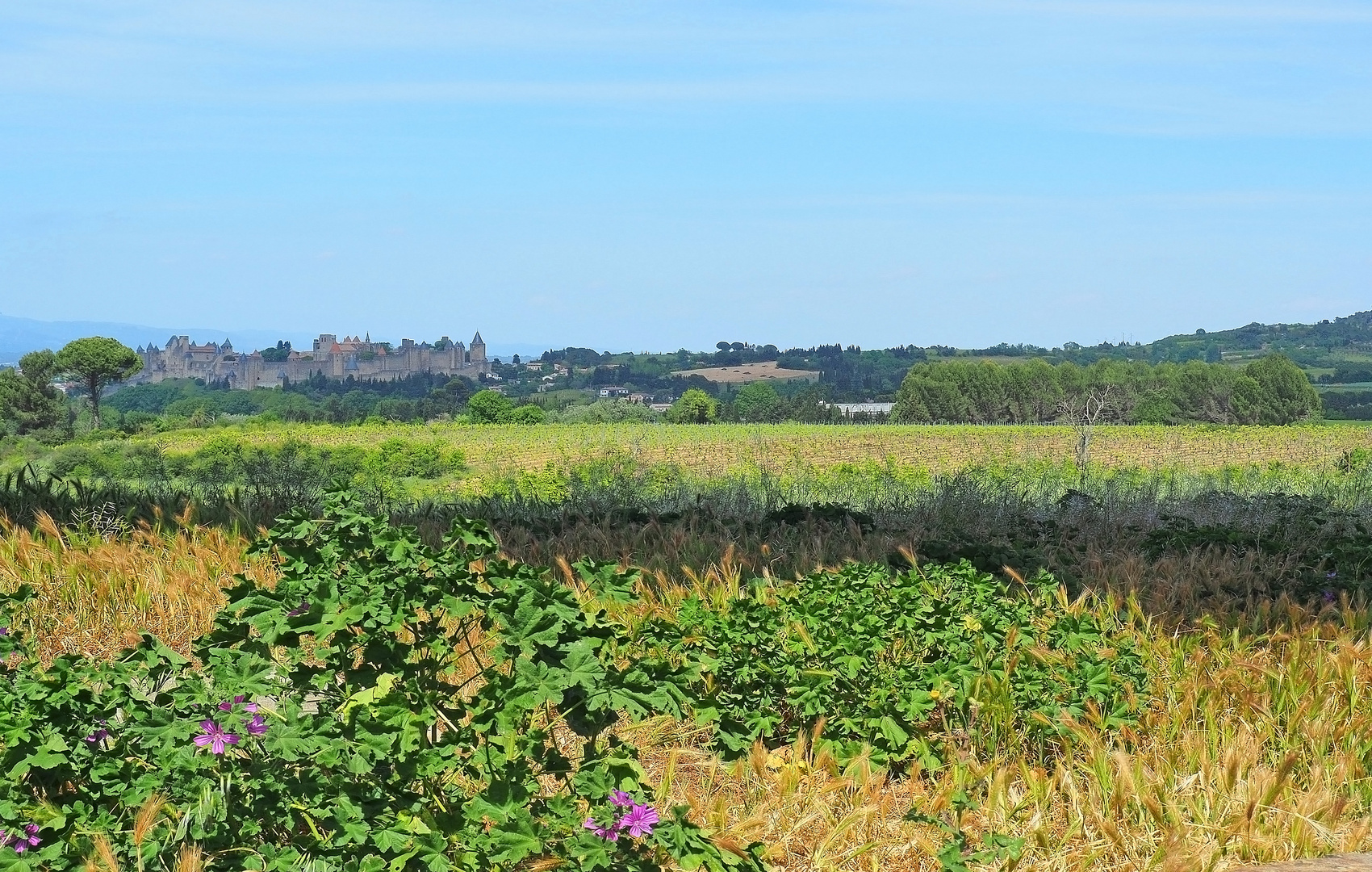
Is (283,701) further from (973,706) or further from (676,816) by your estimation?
(973,706)

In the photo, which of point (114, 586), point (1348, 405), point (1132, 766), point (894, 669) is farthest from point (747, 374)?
point (1132, 766)

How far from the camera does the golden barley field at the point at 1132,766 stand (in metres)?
3.02

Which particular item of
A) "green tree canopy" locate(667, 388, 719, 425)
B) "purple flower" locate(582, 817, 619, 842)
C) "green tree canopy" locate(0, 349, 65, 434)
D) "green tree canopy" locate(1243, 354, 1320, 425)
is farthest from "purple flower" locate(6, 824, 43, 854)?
"green tree canopy" locate(0, 349, 65, 434)

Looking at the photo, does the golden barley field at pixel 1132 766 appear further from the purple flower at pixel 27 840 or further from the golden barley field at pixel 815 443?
the golden barley field at pixel 815 443

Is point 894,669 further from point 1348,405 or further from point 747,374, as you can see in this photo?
point 747,374

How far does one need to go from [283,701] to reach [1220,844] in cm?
229

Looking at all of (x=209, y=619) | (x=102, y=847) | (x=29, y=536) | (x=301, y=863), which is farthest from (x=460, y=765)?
(x=29, y=536)

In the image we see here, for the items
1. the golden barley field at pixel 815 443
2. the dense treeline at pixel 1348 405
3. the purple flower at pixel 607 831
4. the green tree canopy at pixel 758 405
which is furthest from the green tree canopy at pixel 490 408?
the purple flower at pixel 607 831

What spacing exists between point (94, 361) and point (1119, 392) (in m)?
68.5

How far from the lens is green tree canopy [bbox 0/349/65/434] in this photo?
78.9m

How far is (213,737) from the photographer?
264 centimetres

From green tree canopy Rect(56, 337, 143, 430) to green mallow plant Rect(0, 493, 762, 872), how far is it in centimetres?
8718

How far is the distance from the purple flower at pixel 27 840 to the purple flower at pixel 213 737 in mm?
374

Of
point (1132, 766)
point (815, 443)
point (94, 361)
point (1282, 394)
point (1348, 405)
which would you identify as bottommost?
point (815, 443)
